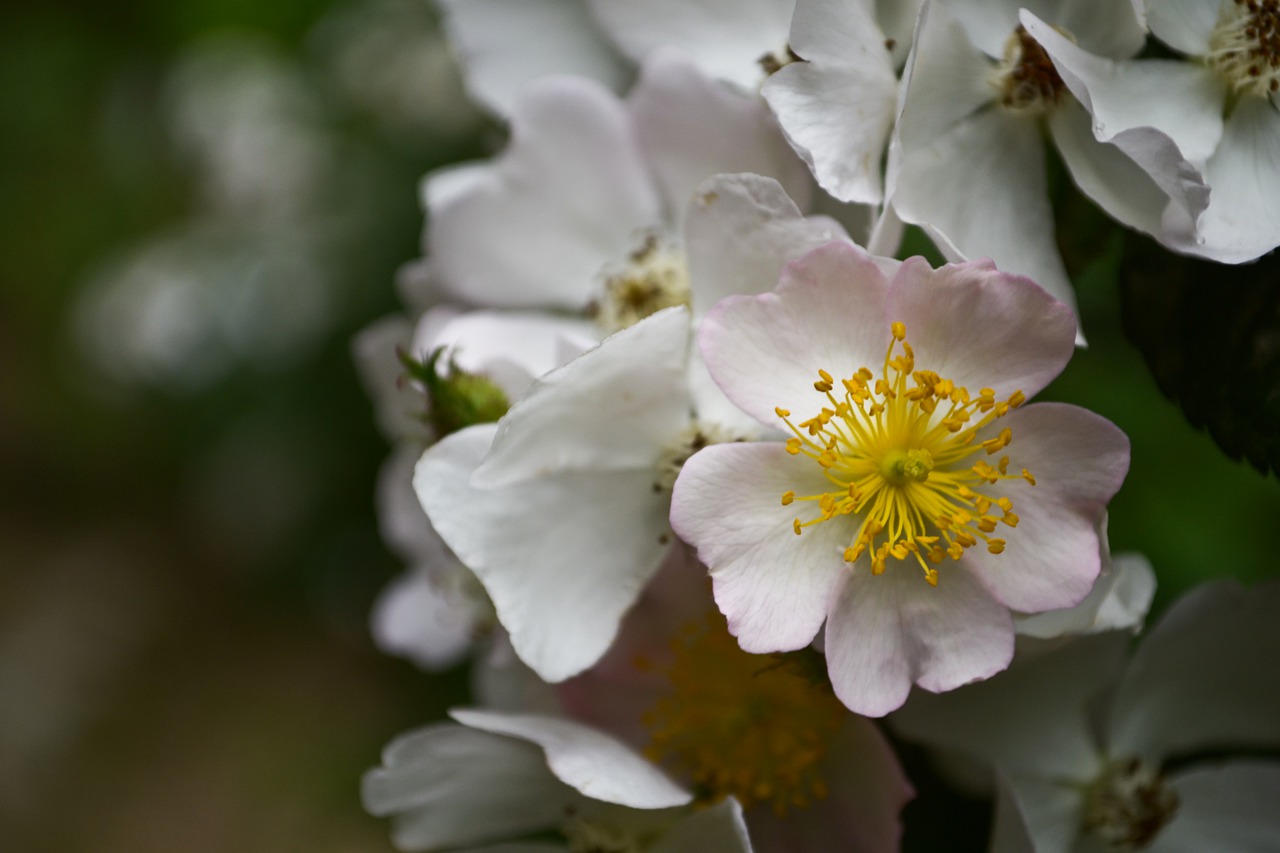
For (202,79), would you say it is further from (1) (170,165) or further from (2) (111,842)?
(2) (111,842)

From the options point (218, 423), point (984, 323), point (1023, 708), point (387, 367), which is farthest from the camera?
point (218, 423)

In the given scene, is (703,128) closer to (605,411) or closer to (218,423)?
(605,411)

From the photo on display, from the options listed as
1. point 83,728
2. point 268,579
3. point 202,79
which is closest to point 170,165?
point 202,79

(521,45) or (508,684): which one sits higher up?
(521,45)

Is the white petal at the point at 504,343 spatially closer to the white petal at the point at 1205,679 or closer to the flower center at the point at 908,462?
the flower center at the point at 908,462

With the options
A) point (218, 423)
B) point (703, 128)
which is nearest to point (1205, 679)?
point (703, 128)

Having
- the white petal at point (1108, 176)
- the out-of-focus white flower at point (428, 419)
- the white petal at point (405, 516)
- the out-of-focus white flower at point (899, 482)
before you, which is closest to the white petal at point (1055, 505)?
the out-of-focus white flower at point (899, 482)
